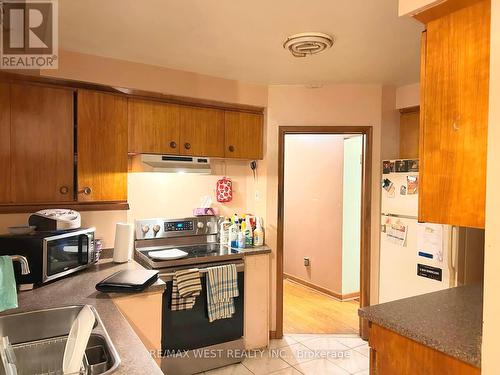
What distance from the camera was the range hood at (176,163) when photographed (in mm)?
2564

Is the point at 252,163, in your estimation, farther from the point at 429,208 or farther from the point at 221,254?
the point at 429,208

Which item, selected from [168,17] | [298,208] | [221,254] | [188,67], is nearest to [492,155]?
[168,17]

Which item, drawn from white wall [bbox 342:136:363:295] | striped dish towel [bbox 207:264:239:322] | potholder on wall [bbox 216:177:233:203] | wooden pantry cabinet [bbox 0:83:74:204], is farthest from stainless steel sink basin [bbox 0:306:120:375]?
white wall [bbox 342:136:363:295]

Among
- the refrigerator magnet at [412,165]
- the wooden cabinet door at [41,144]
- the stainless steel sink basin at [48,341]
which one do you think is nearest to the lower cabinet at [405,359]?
the stainless steel sink basin at [48,341]

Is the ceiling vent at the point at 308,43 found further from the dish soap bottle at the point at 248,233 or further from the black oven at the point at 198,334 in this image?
the black oven at the point at 198,334

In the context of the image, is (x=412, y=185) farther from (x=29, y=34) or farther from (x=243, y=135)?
(x=29, y=34)

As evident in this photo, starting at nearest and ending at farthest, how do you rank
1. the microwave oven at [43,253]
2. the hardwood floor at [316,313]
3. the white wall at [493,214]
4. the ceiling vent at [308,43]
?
the white wall at [493,214] → the microwave oven at [43,253] → the ceiling vent at [308,43] → the hardwood floor at [316,313]

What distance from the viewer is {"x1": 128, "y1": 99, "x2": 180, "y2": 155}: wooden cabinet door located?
2.53 meters

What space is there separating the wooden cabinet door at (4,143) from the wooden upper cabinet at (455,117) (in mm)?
2318

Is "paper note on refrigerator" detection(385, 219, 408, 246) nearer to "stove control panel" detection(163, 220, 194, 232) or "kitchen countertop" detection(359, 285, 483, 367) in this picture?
"kitchen countertop" detection(359, 285, 483, 367)

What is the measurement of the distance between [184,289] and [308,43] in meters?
1.82

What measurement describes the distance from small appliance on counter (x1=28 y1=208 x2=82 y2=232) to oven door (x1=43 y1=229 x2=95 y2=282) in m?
0.07

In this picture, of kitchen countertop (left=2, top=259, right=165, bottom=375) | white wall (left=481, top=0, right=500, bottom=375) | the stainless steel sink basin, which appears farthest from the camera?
the stainless steel sink basin

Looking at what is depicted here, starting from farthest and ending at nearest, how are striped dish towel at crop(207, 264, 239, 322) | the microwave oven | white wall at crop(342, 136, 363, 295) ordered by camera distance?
white wall at crop(342, 136, 363, 295), striped dish towel at crop(207, 264, 239, 322), the microwave oven
